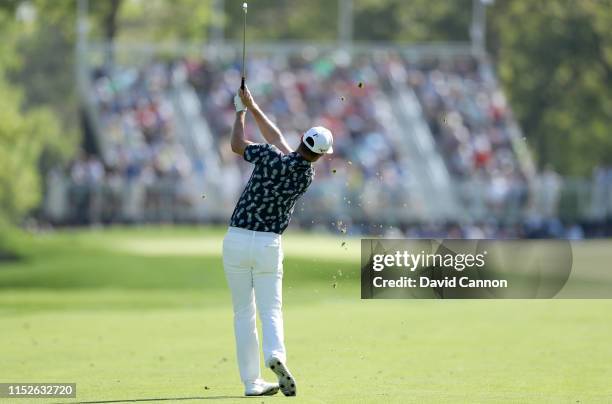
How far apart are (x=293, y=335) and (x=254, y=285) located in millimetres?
6299

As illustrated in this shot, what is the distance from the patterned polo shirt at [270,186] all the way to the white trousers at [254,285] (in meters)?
0.10

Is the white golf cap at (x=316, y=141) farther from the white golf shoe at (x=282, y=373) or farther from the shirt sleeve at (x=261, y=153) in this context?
the white golf shoe at (x=282, y=373)

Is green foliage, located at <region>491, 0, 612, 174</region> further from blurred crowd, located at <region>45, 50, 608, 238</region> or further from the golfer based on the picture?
the golfer

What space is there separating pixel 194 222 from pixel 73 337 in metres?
21.2

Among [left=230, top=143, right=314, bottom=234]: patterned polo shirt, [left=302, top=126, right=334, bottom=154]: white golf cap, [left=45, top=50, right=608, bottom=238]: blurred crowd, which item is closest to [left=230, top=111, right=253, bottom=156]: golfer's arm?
[left=230, top=143, right=314, bottom=234]: patterned polo shirt

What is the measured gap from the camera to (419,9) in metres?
64.7

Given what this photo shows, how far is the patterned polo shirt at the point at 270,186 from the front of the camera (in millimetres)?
11195

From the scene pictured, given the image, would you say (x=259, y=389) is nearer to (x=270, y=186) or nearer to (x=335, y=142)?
(x=270, y=186)

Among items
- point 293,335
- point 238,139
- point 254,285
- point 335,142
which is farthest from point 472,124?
point 254,285

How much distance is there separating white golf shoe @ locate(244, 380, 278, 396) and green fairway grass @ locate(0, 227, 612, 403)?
145mm

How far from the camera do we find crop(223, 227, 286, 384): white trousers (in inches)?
443

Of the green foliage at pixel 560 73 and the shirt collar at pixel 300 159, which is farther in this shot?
the green foliage at pixel 560 73

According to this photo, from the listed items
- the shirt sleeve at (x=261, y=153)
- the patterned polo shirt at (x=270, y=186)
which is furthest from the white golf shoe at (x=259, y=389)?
the shirt sleeve at (x=261, y=153)

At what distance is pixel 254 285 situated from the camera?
37.3 feet
